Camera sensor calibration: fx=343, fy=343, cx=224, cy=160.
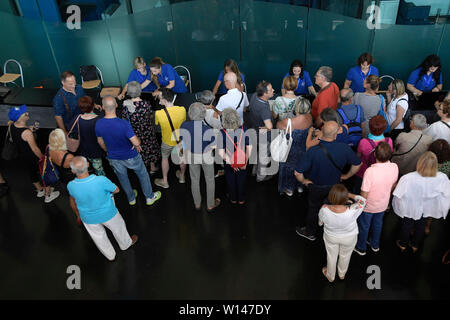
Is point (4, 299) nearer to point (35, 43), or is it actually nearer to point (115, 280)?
point (115, 280)

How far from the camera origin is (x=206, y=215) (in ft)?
14.1

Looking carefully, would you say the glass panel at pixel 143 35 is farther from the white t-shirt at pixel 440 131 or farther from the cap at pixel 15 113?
the white t-shirt at pixel 440 131

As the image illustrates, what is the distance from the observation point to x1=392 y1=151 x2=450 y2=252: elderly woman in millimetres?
3082

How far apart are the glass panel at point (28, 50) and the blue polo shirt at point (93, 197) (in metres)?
5.11

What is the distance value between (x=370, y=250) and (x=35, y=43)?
723 cm

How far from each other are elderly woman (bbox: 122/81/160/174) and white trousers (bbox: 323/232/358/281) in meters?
2.49

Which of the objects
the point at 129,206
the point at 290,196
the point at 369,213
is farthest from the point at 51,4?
the point at 369,213

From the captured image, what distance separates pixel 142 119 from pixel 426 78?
4.20 m

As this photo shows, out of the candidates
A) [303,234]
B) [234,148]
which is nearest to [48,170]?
[234,148]

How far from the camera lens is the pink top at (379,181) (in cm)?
311

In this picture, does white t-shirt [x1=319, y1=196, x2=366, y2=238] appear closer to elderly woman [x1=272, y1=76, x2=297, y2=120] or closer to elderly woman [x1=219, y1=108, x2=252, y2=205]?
elderly woman [x1=219, y1=108, x2=252, y2=205]

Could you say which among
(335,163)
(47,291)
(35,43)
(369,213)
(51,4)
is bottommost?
(47,291)

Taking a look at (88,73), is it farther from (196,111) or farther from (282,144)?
(282,144)

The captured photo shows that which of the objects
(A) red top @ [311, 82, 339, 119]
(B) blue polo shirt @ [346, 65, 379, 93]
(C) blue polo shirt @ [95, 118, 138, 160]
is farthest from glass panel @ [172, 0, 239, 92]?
(C) blue polo shirt @ [95, 118, 138, 160]
